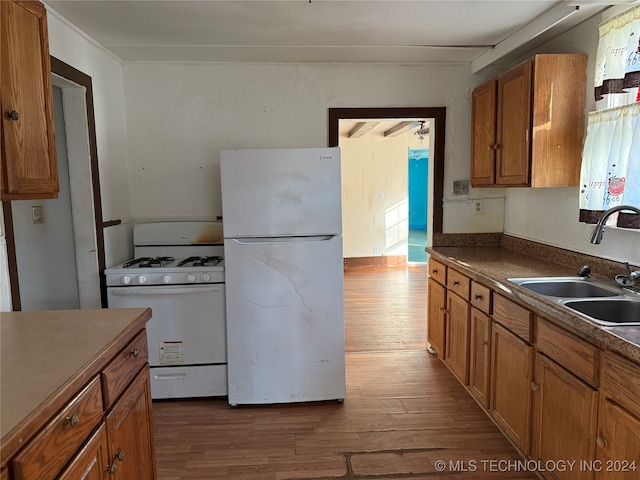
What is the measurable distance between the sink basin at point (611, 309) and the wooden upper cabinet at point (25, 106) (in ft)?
7.06

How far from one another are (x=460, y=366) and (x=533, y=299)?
1136 millimetres

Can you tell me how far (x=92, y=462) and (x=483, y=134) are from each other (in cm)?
294

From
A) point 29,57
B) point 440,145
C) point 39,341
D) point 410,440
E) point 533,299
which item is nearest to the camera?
point 39,341

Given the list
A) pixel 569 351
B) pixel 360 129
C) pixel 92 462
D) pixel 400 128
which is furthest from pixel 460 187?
pixel 92 462

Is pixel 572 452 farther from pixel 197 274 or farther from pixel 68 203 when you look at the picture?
pixel 68 203

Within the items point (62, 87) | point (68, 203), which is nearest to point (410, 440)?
point (68, 203)

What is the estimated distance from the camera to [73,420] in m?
1.09

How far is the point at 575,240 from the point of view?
8.34 ft

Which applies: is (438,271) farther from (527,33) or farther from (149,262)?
(149,262)

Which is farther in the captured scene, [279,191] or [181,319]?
[181,319]

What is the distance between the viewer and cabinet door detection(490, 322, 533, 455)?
6.56 ft

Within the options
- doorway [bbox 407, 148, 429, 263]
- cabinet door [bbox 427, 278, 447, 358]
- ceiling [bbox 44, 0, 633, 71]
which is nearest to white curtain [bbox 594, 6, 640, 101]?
ceiling [bbox 44, 0, 633, 71]

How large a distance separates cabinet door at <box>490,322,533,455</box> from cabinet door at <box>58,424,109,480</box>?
1.74 m

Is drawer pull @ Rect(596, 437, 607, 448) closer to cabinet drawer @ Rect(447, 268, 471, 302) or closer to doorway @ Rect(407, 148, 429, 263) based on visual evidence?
cabinet drawer @ Rect(447, 268, 471, 302)
